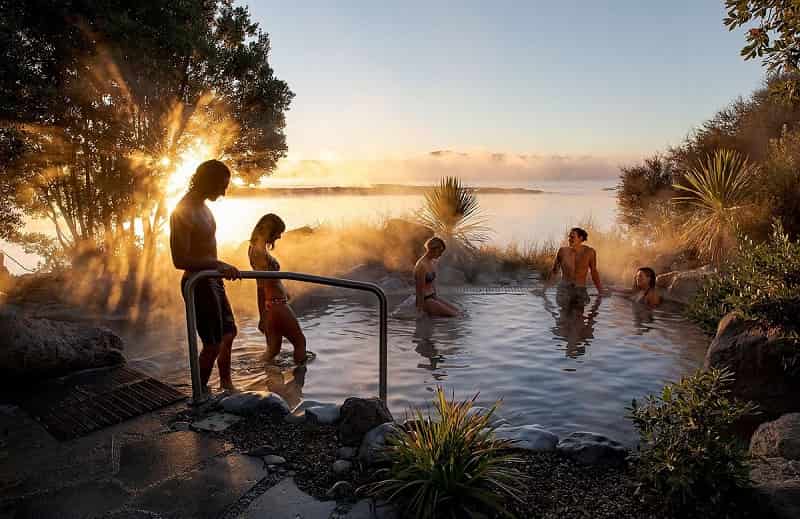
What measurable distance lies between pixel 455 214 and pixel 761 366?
13999 millimetres

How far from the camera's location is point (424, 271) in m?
9.71

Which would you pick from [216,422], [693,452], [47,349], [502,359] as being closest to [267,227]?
[47,349]

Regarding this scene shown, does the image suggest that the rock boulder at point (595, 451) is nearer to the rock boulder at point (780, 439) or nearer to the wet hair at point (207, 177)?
the rock boulder at point (780, 439)

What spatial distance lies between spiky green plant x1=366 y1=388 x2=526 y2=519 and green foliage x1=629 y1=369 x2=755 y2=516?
79cm

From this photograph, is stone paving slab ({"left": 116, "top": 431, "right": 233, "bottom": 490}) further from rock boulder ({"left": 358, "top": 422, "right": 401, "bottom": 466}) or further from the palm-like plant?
the palm-like plant

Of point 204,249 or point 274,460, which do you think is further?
point 204,249

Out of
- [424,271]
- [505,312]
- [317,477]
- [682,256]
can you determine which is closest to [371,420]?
[317,477]

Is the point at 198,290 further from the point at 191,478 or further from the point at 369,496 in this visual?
the point at 369,496

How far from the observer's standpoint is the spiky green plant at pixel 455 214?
18922 mm

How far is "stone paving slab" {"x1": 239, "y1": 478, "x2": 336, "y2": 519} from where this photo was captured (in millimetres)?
3053

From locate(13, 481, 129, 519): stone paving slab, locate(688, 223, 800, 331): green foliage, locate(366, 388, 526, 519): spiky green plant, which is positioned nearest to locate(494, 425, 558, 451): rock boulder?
locate(366, 388, 526, 519): spiky green plant

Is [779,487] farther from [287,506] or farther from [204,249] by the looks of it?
[204,249]

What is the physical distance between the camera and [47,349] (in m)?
5.40

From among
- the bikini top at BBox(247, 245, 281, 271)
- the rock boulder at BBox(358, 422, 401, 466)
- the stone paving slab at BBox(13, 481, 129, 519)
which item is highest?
the bikini top at BBox(247, 245, 281, 271)
